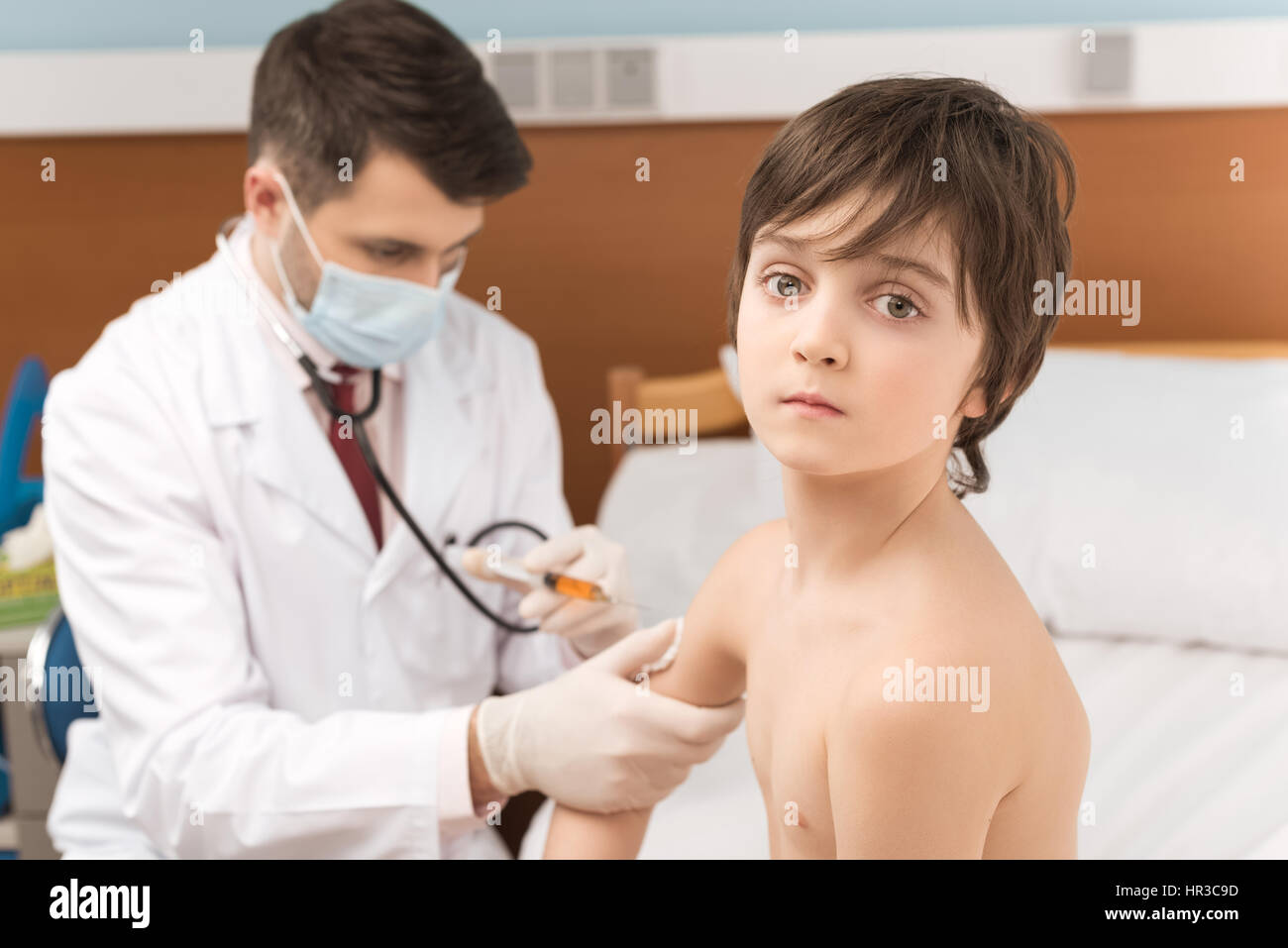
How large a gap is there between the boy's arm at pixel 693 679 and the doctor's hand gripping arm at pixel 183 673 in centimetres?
17

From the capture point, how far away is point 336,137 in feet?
3.27

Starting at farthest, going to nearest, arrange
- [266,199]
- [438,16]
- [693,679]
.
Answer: [438,16] → [266,199] → [693,679]

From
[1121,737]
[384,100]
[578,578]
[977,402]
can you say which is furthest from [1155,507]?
[384,100]

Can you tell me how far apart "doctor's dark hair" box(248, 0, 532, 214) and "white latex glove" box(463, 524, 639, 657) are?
13.4 inches

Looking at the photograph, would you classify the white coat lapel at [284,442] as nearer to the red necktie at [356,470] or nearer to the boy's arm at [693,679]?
the red necktie at [356,470]

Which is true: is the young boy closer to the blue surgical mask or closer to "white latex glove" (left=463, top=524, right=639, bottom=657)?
"white latex glove" (left=463, top=524, right=639, bottom=657)

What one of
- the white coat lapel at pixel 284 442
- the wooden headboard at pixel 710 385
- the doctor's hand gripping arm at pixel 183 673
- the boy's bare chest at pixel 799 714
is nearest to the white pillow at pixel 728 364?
the wooden headboard at pixel 710 385

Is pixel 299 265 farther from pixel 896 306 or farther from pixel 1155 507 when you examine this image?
pixel 1155 507

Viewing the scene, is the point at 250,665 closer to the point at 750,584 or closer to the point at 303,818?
the point at 303,818

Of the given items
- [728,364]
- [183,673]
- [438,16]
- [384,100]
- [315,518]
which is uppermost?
[438,16]

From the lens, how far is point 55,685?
4.01 feet

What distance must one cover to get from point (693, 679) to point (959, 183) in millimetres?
378

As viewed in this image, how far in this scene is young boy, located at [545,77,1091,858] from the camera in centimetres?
49

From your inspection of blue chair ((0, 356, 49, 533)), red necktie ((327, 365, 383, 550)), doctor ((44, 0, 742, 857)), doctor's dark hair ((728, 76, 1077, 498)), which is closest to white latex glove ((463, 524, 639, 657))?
doctor ((44, 0, 742, 857))
